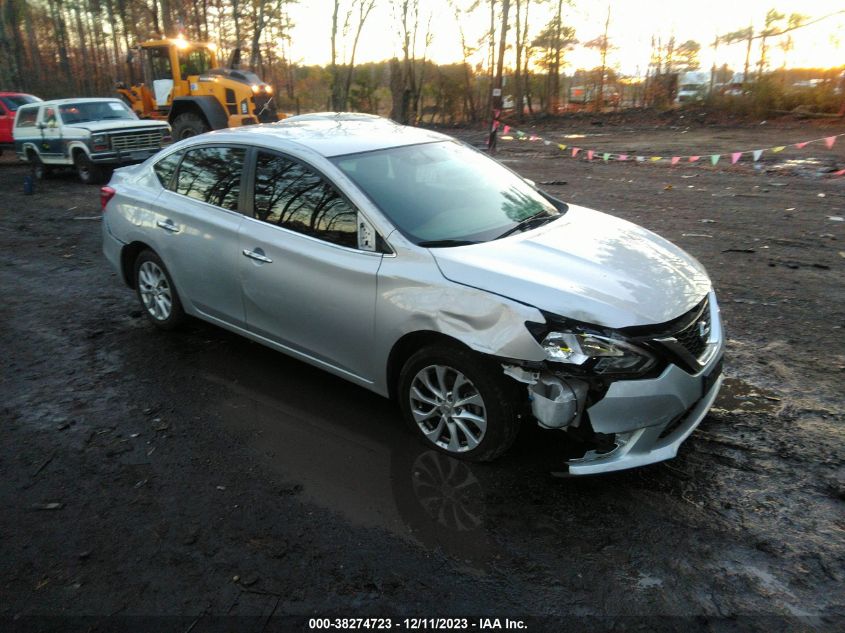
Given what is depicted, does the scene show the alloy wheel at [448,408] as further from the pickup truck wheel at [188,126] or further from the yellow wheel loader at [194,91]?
the pickup truck wheel at [188,126]

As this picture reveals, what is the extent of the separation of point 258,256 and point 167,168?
5.37ft

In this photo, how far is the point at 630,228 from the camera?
4430mm

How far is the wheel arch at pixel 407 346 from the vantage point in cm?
352

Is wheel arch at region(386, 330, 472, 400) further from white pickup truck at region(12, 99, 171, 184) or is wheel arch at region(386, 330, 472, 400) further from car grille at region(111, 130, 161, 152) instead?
car grille at region(111, 130, 161, 152)

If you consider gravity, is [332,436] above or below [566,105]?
below

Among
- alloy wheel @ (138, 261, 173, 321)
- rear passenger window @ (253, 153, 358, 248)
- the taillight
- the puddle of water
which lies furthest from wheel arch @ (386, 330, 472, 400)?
the taillight

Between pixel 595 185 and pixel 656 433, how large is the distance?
10503mm

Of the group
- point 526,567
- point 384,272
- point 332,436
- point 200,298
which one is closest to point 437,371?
point 384,272

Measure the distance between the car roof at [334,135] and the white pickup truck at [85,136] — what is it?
1101cm

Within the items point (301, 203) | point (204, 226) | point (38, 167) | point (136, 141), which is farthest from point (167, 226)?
point (38, 167)

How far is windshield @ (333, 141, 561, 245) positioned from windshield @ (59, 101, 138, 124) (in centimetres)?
1374

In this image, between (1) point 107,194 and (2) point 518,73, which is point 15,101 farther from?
(2) point 518,73

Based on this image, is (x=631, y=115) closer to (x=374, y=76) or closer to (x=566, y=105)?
(x=566, y=105)

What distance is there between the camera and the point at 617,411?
10.3 ft
